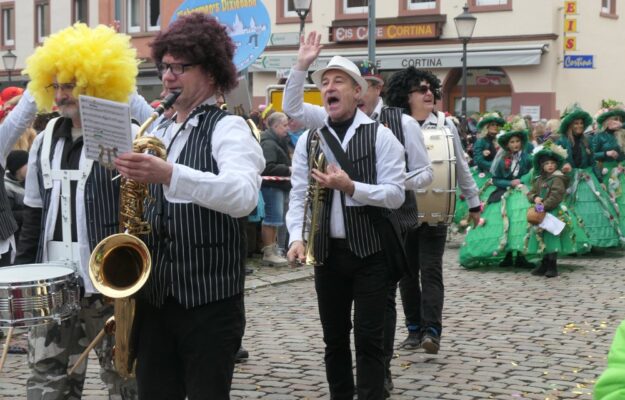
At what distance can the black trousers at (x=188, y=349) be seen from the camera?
3.83m

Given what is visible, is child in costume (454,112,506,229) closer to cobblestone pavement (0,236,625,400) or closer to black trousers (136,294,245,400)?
cobblestone pavement (0,236,625,400)

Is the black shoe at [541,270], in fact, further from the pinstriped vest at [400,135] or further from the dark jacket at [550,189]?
the pinstriped vest at [400,135]

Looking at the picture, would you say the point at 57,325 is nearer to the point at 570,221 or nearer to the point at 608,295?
the point at 608,295

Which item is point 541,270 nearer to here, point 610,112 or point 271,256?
point 271,256

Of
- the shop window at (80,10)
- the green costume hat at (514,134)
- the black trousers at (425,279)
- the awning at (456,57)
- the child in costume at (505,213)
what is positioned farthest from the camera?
the shop window at (80,10)

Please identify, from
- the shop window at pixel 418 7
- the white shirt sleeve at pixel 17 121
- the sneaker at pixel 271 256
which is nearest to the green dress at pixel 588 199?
the sneaker at pixel 271 256

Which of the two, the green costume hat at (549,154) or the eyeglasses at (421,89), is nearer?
the eyeglasses at (421,89)

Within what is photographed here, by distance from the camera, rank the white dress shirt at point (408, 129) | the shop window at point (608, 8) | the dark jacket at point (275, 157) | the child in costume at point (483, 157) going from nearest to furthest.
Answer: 1. the white dress shirt at point (408, 129)
2. the dark jacket at point (275, 157)
3. the child in costume at point (483, 157)
4. the shop window at point (608, 8)

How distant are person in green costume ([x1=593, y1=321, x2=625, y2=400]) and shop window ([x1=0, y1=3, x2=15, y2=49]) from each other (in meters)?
38.7

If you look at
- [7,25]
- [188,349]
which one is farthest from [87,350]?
[7,25]

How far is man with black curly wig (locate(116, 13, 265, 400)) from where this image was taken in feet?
12.5

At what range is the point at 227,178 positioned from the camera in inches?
141

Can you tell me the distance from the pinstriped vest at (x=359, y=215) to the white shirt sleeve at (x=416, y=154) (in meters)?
0.90

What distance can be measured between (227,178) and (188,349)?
0.72m
